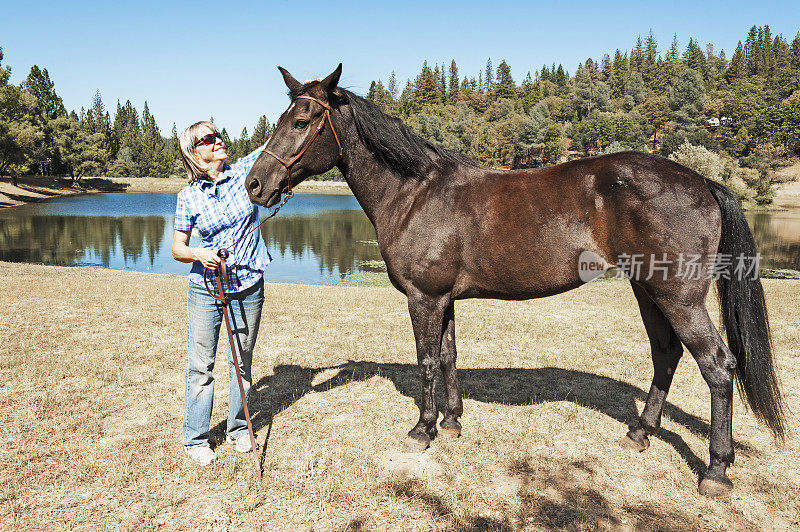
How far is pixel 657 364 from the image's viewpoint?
3.93 metres

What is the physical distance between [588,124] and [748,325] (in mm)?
91125

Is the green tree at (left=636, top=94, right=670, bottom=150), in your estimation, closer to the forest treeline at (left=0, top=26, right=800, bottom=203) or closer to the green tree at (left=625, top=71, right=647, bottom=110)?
the forest treeline at (left=0, top=26, right=800, bottom=203)

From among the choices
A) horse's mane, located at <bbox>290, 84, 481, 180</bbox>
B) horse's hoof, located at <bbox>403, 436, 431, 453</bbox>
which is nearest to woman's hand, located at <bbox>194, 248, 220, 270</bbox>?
horse's mane, located at <bbox>290, 84, 481, 180</bbox>

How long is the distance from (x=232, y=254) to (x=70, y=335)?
4663 mm

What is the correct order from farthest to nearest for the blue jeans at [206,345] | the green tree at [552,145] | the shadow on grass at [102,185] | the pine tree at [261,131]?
the pine tree at [261,131] → the green tree at [552,145] → the shadow on grass at [102,185] → the blue jeans at [206,345]

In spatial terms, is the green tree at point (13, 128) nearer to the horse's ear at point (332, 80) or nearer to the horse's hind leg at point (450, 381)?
the horse's ear at point (332, 80)

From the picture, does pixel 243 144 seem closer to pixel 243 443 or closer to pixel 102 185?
pixel 102 185

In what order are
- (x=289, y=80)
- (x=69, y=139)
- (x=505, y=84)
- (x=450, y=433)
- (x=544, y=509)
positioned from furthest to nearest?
(x=505, y=84), (x=69, y=139), (x=450, y=433), (x=289, y=80), (x=544, y=509)

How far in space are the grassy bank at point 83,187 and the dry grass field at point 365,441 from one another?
4349 centimetres

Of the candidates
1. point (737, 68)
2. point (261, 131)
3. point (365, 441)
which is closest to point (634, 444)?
point (365, 441)

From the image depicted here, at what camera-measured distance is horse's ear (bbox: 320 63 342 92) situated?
3.39 metres

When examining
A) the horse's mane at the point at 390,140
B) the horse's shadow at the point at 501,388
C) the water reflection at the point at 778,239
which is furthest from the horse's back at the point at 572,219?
the water reflection at the point at 778,239

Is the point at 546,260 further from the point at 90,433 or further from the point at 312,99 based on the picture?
the point at 90,433

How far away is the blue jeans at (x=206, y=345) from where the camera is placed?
348 cm
